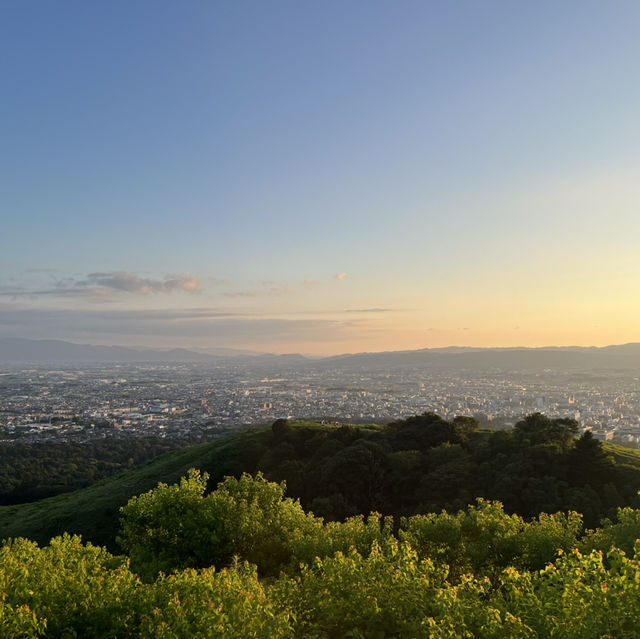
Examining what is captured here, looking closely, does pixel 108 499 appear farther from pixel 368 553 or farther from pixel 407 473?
pixel 368 553

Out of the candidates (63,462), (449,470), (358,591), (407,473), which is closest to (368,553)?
(358,591)

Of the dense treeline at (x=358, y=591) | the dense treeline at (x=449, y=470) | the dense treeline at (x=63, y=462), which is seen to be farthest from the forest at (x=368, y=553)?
the dense treeline at (x=63, y=462)

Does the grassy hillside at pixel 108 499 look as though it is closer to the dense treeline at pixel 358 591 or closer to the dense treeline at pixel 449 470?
the dense treeline at pixel 449 470

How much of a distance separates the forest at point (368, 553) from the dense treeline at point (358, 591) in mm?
60

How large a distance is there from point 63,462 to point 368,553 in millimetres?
97426

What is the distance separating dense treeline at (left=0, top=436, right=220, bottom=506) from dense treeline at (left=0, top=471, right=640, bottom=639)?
65.5 metres

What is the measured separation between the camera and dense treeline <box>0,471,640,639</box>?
10570mm

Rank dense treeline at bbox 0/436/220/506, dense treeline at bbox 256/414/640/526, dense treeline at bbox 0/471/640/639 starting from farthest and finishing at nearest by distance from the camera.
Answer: dense treeline at bbox 0/436/220/506 → dense treeline at bbox 256/414/640/526 → dense treeline at bbox 0/471/640/639

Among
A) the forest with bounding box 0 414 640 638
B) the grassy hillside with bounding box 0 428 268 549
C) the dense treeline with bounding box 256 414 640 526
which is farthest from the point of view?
the grassy hillside with bounding box 0 428 268 549

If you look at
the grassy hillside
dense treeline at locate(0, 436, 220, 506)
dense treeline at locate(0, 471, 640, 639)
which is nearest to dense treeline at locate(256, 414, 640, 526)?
the grassy hillside

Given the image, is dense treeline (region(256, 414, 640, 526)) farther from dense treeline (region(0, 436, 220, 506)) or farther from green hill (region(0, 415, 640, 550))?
dense treeline (region(0, 436, 220, 506))

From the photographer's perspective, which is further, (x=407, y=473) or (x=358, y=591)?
(x=407, y=473)

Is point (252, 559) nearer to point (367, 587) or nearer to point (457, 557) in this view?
point (457, 557)

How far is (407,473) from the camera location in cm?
4900
